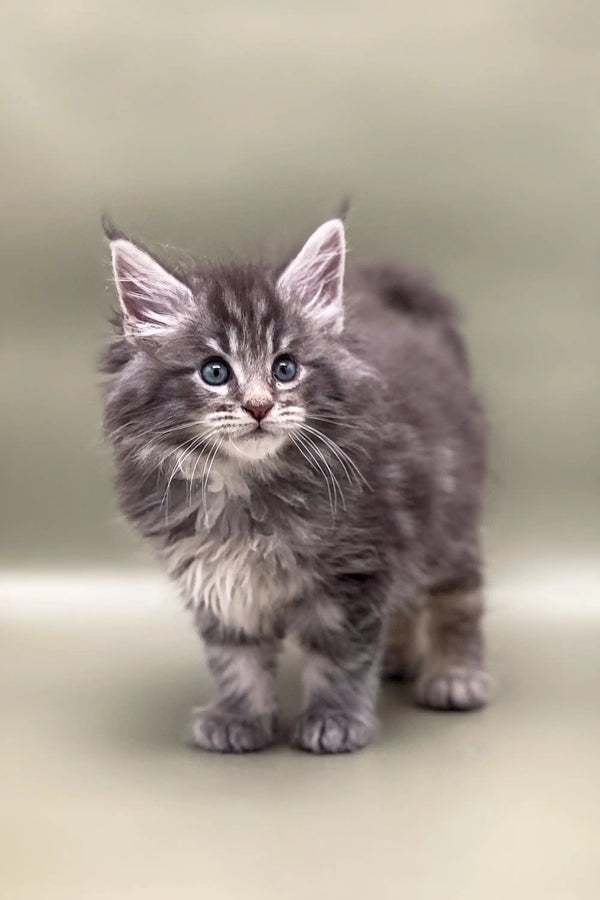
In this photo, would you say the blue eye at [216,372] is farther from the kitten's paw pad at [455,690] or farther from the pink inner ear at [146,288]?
the kitten's paw pad at [455,690]

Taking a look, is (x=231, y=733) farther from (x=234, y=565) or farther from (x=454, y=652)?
(x=454, y=652)

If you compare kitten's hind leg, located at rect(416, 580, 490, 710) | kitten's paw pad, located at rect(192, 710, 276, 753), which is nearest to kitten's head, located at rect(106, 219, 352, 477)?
kitten's paw pad, located at rect(192, 710, 276, 753)

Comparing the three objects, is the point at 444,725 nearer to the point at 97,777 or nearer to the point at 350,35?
the point at 97,777

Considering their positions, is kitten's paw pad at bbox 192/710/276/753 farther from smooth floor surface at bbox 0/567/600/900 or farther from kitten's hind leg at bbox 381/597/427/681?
kitten's hind leg at bbox 381/597/427/681

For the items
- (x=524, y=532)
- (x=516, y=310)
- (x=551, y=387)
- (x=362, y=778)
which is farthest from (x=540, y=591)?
(x=362, y=778)

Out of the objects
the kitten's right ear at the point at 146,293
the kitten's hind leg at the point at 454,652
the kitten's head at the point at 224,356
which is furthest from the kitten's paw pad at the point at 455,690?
the kitten's right ear at the point at 146,293

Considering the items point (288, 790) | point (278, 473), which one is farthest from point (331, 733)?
point (278, 473)
